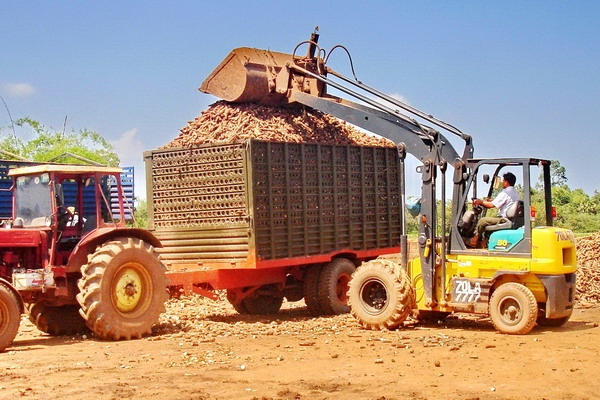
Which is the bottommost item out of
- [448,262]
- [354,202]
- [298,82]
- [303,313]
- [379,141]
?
[303,313]

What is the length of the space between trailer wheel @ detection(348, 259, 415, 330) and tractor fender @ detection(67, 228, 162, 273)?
301 cm

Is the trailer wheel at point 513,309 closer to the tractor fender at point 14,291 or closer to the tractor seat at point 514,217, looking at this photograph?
the tractor seat at point 514,217

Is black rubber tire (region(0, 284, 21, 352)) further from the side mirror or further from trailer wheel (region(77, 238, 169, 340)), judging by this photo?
the side mirror

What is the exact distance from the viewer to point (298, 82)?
13.5 metres

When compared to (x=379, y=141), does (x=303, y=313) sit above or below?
below

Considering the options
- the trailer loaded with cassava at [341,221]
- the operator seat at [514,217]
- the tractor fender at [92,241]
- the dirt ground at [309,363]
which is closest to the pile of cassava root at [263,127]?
the trailer loaded with cassava at [341,221]

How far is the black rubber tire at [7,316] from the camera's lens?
9.59 metres

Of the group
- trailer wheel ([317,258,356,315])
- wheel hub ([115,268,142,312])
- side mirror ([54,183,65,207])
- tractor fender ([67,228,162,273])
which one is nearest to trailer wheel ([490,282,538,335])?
trailer wheel ([317,258,356,315])

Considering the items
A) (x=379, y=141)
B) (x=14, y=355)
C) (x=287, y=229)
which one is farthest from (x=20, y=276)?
(x=379, y=141)

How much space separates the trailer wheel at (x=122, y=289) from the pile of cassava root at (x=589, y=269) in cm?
773

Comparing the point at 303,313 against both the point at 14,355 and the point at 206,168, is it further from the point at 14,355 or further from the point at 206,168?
the point at 14,355

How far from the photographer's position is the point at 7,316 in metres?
9.62

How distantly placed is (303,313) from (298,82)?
3814 millimetres

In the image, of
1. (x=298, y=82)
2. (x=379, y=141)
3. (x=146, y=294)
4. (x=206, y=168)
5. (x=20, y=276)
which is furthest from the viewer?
(x=379, y=141)
